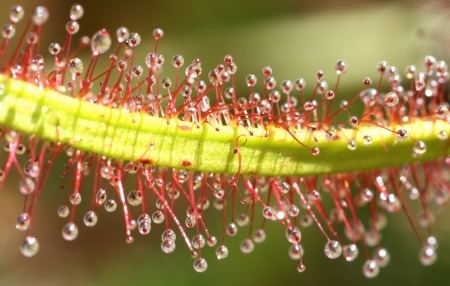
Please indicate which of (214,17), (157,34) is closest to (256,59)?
(214,17)

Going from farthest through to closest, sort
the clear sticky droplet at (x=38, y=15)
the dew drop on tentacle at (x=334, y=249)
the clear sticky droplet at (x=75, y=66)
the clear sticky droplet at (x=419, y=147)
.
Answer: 1. the clear sticky droplet at (x=419, y=147)
2. the dew drop on tentacle at (x=334, y=249)
3. the clear sticky droplet at (x=75, y=66)
4. the clear sticky droplet at (x=38, y=15)

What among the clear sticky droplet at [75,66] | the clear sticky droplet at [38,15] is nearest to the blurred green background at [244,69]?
the clear sticky droplet at [75,66]

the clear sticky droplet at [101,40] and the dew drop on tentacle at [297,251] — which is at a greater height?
the clear sticky droplet at [101,40]

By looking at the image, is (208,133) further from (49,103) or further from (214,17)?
(214,17)

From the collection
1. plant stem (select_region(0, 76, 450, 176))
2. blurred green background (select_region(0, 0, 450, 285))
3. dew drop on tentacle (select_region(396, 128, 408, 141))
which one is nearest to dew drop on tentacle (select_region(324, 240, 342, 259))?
plant stem (select_region(0, 76, 450, 176))

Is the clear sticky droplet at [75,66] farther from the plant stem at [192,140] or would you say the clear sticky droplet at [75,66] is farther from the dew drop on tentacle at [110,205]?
the dew drop on tentacle at [110,205]

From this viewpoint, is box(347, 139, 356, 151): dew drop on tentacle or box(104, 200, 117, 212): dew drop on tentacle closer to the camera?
box(104, 200, 117, 212): dew drop on tentacle

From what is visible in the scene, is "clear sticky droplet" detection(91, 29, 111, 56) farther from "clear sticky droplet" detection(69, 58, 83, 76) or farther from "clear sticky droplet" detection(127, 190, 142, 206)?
"clear sticky droplet" detection(127, 190, 142, 206)

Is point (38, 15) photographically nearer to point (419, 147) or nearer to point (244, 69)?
point (419, 147)

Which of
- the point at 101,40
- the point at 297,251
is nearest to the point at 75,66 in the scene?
the point at 101,40
